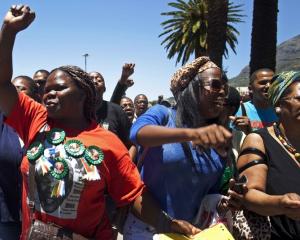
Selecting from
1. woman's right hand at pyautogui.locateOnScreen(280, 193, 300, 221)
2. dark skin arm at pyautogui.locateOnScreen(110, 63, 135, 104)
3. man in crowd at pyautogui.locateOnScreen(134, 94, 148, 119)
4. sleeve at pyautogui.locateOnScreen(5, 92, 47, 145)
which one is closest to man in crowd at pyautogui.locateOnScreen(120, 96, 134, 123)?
man in crowd at pyautogui.locateOnScreen(134, 94, 148, 119)

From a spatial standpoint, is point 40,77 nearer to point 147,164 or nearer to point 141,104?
point 147,164

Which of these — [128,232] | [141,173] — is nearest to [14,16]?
[141,173]

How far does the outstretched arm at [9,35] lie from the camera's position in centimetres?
229

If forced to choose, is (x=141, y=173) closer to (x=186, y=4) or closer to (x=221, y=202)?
(x=221, y=202)

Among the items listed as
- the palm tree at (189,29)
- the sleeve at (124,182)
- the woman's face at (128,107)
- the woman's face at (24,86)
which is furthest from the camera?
the palm tree at (189,29)

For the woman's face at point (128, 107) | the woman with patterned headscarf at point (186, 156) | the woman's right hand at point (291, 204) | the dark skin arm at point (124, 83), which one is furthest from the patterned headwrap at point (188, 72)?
the woman's face at point (128, 107)

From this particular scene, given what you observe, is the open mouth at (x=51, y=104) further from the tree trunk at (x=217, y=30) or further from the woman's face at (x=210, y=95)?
the tree trunk at (x=217, y=30)

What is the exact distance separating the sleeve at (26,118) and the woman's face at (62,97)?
72 millimetres

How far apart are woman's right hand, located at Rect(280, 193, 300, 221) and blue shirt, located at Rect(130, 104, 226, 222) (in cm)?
50

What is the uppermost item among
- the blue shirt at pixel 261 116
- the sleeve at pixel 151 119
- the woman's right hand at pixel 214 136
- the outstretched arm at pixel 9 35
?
the outstretched arm at pixel 9 35

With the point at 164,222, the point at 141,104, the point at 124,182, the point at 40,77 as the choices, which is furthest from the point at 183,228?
the point at 141,104

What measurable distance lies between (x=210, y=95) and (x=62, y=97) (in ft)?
2.64

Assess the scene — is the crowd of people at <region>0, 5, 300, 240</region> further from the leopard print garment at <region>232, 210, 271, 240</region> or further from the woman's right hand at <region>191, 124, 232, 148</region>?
the woman's right hand at <region>191, 124, 232, 148</region>

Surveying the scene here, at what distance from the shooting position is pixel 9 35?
2.29 m
